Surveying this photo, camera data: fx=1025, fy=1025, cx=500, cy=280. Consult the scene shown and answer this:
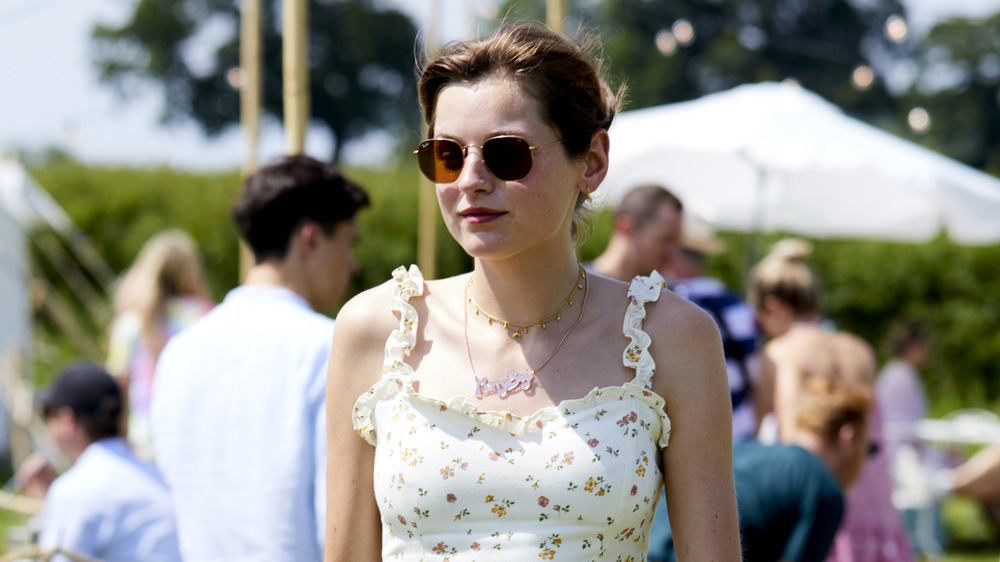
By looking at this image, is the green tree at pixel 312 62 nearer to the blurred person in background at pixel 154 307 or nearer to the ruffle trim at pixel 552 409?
the blurred person in background at pixel 154 307

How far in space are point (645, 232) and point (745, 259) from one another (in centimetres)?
1009

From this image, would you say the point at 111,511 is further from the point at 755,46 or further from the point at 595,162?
the point at 755,46

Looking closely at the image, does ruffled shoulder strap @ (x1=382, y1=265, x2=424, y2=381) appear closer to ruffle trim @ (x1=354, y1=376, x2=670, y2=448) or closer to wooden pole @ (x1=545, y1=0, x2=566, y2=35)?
ruffle trim @ (x1=354, y1=376, x2=670, y2=448)

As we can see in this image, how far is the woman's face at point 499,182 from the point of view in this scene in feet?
5.28

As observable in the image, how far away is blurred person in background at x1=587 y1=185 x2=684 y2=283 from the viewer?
4414 millimetres

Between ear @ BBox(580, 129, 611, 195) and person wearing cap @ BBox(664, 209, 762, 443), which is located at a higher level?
ear @ BBox(580, 129, 611, 195)

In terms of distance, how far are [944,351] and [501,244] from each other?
1391cm

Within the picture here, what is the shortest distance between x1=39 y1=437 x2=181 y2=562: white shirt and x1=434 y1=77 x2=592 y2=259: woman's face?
2355 millimetres

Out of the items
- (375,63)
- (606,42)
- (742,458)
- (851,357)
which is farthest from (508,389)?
(375,63)

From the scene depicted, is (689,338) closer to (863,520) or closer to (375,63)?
(863,520)

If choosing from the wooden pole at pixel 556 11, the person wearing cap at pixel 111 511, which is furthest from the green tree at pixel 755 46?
the person wearing cap at pixel 111 511

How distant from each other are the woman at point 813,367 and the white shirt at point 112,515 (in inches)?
89.4

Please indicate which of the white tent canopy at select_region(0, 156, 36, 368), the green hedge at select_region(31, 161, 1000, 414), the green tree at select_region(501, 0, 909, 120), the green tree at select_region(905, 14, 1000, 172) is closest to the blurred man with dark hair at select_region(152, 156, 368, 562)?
the white tent canopy at select_region(0, 156, 36, 368)

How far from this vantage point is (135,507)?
3.52 meters
